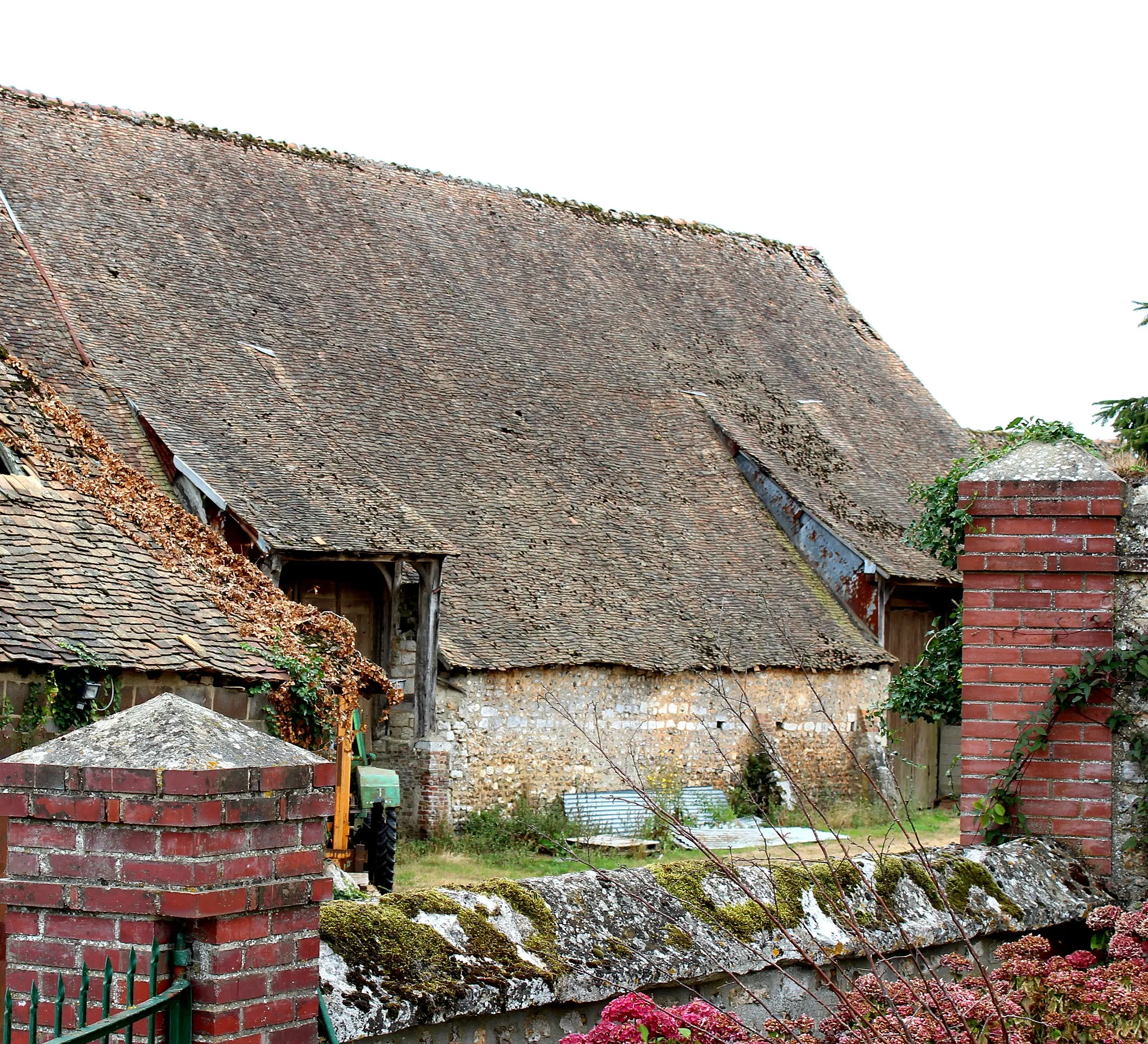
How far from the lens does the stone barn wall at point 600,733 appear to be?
17.2 meters

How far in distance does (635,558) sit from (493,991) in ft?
55.5

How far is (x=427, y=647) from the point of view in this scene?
1688 centimetres

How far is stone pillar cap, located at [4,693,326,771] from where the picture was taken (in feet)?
10.2

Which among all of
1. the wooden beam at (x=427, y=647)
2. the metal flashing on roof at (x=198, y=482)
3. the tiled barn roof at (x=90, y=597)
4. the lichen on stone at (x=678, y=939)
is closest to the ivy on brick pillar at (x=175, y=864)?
the lichen on stone at (x=678, y=939)

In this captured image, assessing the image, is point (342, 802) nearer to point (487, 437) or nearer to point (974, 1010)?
point (487, 437)

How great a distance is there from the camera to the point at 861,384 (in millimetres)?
27094

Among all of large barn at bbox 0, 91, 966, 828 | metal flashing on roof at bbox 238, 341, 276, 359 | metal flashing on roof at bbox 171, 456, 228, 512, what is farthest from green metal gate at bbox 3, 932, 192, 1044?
metal flashing on roof at bbox 238, 341, 276, 359

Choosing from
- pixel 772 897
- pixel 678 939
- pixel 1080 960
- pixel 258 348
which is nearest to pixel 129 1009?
pixel 678 939

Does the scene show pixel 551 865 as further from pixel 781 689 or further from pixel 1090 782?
pixel 1090 782

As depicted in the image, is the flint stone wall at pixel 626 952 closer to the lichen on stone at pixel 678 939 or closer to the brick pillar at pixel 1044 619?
the lichen on stone at pixel 678 939

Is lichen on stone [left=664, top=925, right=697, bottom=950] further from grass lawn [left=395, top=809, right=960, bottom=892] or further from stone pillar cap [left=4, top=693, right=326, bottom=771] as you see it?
grass lawn [left=395, top=809, right=960, bottom=892]

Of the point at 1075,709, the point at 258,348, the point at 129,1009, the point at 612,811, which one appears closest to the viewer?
the point at 129,1009

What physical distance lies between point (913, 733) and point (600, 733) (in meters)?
6.97

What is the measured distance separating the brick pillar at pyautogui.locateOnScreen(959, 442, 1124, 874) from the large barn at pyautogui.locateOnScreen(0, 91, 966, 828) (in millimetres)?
10510
